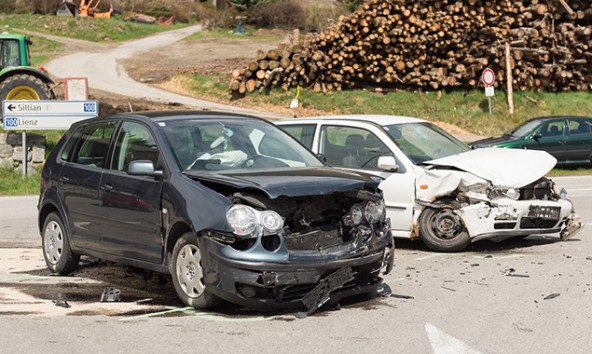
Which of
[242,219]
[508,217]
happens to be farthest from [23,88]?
[242,219]

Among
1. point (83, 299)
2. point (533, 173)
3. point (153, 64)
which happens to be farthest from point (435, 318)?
point (153, 64)

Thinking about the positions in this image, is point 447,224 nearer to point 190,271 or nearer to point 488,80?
point 190,271

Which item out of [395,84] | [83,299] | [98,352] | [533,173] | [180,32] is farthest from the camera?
[180,32]

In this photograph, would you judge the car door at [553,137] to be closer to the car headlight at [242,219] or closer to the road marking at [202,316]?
the road marking at [202,316]

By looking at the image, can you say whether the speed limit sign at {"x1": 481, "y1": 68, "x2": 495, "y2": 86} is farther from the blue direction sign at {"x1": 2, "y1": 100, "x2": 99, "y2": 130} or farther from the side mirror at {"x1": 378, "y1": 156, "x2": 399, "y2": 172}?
the side mirror at {"x1": 378, "y1": 156, "x2": 399, "y2": 172}

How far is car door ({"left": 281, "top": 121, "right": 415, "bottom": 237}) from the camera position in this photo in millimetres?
11344

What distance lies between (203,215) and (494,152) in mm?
5121

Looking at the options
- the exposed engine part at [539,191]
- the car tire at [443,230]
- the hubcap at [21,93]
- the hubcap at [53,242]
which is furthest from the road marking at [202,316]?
the hubcap at [21,93]

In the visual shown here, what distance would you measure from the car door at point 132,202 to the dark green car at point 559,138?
1665 centimetres

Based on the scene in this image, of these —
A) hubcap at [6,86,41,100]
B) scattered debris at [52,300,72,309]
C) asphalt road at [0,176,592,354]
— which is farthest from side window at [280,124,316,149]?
hubcap at [6,86,41,100]

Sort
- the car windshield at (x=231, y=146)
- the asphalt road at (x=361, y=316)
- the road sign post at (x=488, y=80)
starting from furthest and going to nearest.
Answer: the road sign post at (x=488, y=80) < the car windshield at (x=231, y=146) < the asphalt road at (x=361, y=316)

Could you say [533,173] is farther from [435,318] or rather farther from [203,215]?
[203,215]

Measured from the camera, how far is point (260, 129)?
9406 mm

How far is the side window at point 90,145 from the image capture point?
9477 mm
